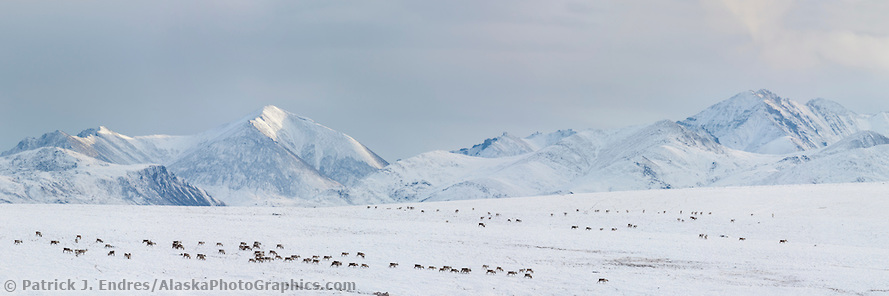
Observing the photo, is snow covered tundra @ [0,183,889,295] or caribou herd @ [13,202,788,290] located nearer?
snow covered tundra @ [0,183,889,295]

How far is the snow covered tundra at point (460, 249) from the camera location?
35688mm

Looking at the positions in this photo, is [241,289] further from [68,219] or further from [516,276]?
[68,219]

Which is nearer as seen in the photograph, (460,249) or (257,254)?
(257,254)

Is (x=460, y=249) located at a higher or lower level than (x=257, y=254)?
higher

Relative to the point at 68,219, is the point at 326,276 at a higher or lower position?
lower

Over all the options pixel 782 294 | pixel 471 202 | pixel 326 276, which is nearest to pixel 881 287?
pixel 782 294

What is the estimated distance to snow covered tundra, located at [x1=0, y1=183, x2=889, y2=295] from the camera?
35.7 m

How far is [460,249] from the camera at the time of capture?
4981cm

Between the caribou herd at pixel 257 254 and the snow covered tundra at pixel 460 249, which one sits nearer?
the snow covered tundra at pixel 460 249

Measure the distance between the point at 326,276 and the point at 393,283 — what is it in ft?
10.4

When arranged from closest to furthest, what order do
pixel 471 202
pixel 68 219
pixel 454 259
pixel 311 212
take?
pixel 454 259
pixel 68 219
pixel 311 212
pixel 471 202

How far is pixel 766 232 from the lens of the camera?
211 feet

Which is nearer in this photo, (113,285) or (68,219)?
(113,285)

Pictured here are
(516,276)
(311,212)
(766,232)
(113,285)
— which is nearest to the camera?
(113,285)
